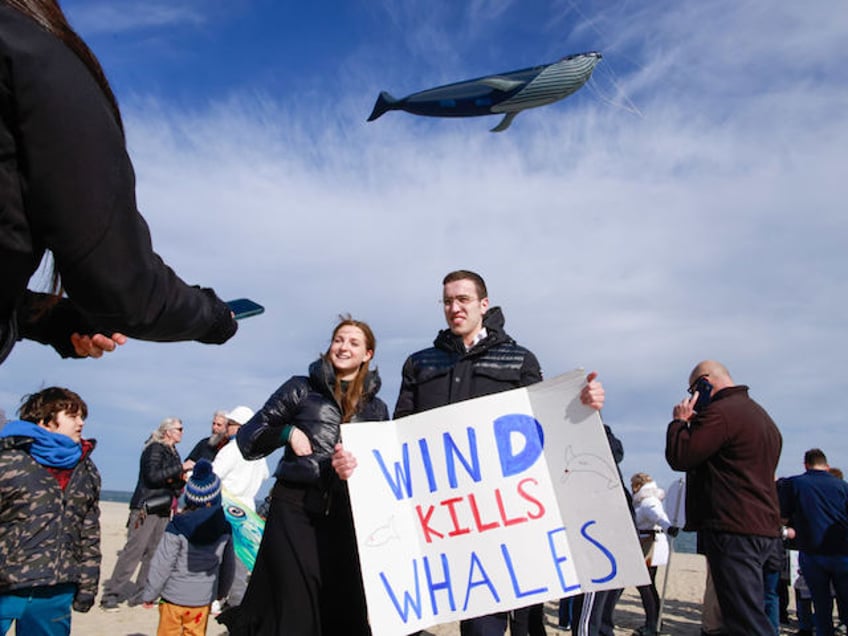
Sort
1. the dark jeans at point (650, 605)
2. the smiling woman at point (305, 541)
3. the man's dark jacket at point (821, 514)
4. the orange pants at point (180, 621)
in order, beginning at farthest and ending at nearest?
the dark jeans at point (650, 605), the man's dark jacket at point (821, 514), the orange pants at point (180, 621), the smiling woman at point (305, 541)

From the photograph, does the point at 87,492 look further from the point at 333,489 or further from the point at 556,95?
the point at 556,95

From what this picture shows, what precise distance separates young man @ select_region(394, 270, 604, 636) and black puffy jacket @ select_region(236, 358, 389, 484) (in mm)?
327

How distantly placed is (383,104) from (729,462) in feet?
29.6

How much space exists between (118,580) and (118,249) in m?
8.24

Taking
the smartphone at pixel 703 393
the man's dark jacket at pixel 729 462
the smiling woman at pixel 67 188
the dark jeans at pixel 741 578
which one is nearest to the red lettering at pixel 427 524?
the man's dark jacket at pixel 729 462

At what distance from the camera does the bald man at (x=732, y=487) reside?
4.27 m

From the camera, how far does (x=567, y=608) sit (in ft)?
29.2

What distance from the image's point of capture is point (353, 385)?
4328 mm

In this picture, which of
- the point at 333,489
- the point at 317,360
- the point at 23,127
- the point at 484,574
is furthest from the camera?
the point at 317,360

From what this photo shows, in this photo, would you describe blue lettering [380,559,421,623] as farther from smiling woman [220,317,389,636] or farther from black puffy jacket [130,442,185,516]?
black puffy jacket [130,442,185,516]

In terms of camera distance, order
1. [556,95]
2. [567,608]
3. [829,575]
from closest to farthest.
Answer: [829,575] < [567,608] < [556,95]

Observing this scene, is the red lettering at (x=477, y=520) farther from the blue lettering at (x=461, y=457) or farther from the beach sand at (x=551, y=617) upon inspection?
the beach sand at (x=551, y=617)

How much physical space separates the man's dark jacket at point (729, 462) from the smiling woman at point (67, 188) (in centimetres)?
392

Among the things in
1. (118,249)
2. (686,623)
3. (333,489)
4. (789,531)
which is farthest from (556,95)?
(118,249)
